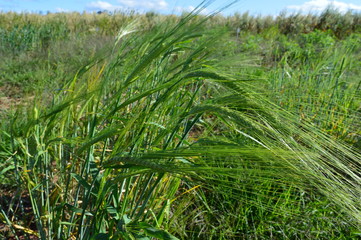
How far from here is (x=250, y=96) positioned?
0.99m

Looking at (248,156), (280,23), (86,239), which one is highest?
(248,156)

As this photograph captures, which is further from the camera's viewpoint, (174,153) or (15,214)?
(15,214)

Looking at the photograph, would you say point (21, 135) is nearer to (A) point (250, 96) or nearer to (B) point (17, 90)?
(A) point (250, 96)

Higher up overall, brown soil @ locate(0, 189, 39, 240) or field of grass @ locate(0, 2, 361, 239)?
field of grass @ locate(0, 2, 361, 239)

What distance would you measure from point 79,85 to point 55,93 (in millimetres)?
275

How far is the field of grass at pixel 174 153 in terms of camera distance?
0.85 meters

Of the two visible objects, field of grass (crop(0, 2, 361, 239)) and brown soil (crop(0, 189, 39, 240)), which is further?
brown soil (crop(0, 189, 39, 240))

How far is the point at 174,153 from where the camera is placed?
0.79 metres

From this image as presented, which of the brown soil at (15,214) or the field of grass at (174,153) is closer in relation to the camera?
the field of grass at (174,153)

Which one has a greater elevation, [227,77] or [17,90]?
[227,77]

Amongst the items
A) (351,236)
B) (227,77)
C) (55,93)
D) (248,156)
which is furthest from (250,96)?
(351,236)

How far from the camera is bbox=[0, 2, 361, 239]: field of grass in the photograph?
0.85 metres

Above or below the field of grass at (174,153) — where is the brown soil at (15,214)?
below

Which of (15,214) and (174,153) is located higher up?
(174,153)
